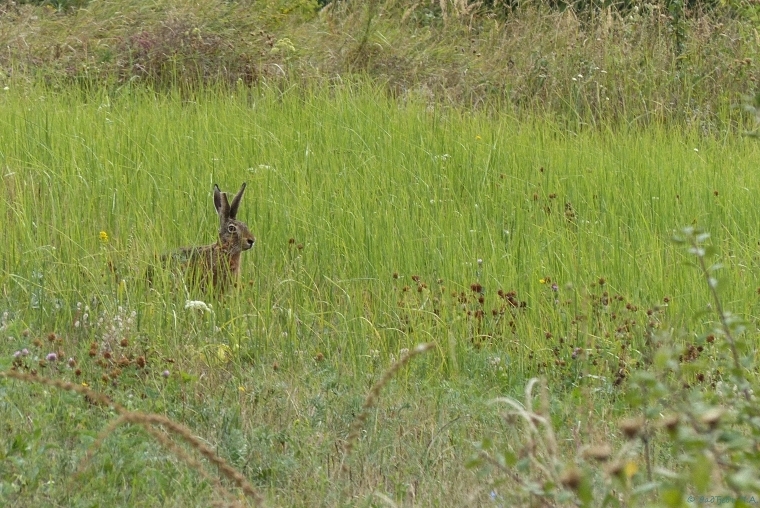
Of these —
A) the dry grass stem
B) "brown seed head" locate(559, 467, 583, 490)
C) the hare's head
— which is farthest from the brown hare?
"brown seed head" locate(559, 467, 583, 490)

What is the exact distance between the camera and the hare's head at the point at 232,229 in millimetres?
5430

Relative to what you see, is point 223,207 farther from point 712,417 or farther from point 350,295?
point 712,417

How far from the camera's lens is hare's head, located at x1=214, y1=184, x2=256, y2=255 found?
543cm

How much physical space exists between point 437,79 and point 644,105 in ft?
5.69

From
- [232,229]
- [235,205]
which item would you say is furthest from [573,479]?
[235,205]

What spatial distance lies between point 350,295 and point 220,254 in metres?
0.62

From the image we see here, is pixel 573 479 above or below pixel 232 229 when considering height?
above

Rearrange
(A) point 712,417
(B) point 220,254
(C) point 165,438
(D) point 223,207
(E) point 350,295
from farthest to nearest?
(D) point 223,207
(B) point 220,254
(E) point 350,295
(C) point 165,438
(A) point 712,417

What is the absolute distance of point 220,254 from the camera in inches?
202

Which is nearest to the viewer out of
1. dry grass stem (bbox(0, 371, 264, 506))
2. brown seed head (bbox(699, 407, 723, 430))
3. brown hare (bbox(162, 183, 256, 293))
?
brown seed head (bbox(699, 407, 723, 430))

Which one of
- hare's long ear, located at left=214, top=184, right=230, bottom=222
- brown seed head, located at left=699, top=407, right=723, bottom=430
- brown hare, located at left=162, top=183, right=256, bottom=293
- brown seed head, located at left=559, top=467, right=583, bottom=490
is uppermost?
brown seed head, located at left=699, top=407, right=723, bottom=430

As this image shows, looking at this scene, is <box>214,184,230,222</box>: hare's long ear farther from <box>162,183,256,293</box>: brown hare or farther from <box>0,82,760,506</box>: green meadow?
<box>0,82,760,506</box>: green meadow

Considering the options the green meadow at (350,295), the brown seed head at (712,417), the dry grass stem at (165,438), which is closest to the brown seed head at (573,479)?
the green meadow at (350,295)

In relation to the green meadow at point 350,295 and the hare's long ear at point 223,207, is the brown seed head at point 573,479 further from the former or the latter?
the hare's long ear at point 223,207
